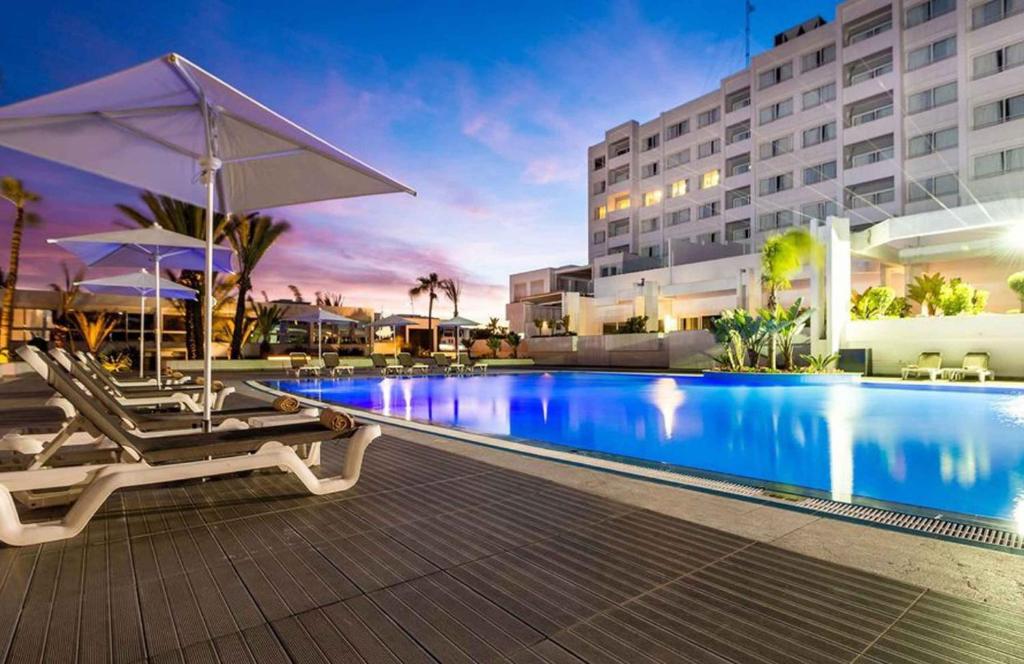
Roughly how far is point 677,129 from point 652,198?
558 cm

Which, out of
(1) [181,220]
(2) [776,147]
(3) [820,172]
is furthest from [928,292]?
(1) [181,220]

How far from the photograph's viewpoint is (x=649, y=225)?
42812 mm

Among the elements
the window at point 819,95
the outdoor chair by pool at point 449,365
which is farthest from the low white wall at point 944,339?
the window at point 819,95

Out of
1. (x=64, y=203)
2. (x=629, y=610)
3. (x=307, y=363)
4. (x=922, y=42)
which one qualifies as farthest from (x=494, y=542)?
(x=922, y=42)

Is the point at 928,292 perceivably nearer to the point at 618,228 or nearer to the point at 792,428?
the point at 792,428

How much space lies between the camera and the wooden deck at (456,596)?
186 cm

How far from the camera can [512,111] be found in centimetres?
3041

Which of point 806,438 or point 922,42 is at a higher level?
point 922,42

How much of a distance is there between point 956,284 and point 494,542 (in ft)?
73.9

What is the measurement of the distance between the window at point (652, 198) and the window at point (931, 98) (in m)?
17.0

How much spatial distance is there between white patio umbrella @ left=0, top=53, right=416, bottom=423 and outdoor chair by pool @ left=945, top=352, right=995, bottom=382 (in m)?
17.8

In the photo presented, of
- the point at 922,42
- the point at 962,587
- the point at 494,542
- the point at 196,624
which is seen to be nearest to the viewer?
the point at 196,624

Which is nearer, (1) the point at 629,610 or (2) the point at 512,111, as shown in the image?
(1) the point at 629,610

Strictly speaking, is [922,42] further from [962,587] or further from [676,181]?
[962,587]
